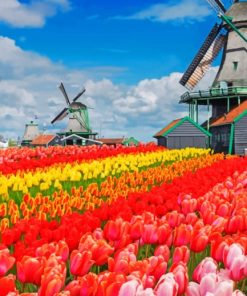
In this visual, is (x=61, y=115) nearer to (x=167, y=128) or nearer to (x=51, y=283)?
(x=167, y=128)

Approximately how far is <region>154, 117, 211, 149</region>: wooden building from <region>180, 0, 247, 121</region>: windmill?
2.52 meters

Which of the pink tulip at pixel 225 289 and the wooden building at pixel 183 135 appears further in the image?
the wooden building at pixel 183 135

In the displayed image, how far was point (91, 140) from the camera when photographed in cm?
5828

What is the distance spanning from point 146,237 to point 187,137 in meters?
32.5

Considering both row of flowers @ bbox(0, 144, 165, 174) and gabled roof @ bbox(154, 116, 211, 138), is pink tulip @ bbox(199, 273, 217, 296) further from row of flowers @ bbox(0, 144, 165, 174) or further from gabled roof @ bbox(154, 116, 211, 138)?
gabled roof @ bbox(154, 116, 211, 138)

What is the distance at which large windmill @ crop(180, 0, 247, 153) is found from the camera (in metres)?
38.2

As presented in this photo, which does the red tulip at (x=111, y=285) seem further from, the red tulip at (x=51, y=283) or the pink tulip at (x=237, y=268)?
the pink tulip at (x=237, y=268)

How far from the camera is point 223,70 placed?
41.2 metres

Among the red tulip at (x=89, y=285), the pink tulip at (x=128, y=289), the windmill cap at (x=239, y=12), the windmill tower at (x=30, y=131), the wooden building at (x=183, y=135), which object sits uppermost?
the windmill cap at (x=239, y=12)

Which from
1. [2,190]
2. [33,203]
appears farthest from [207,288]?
[2,190]

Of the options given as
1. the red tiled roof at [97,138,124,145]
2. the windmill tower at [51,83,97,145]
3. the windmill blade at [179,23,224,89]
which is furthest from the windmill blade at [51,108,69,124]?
the windmill blade at [179,23,224,89]

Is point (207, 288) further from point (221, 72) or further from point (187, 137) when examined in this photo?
point (221, 72)

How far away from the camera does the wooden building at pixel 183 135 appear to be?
36281 mm

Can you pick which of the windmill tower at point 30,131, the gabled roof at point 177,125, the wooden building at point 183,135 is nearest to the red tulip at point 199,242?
the wooden building at point 183,135
